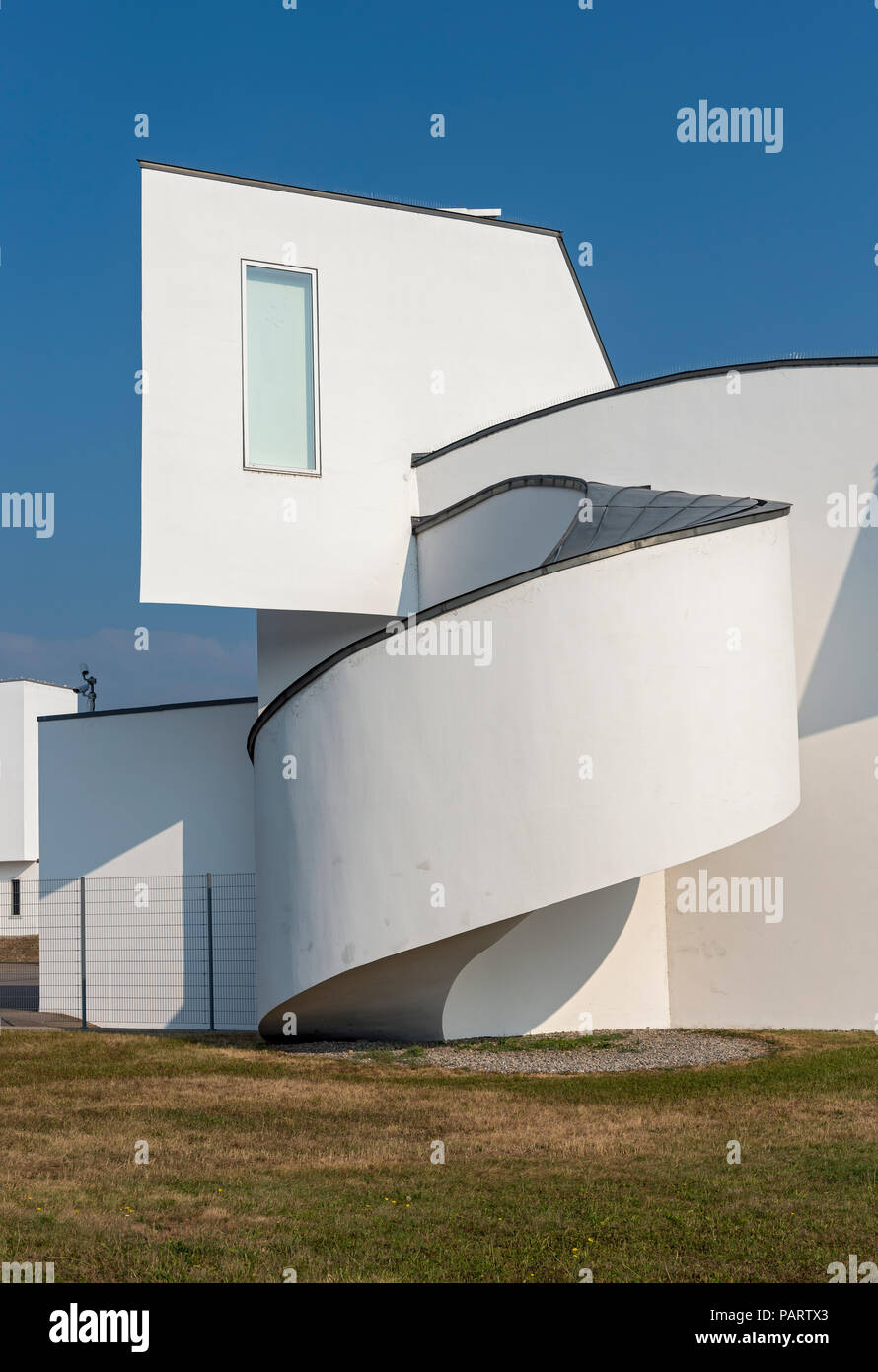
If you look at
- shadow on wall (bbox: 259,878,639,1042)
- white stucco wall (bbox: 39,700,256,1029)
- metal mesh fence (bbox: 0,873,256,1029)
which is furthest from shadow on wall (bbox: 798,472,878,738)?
metal mesh fence (bbox: 0,873,256,1029)

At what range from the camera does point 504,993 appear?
12.0m

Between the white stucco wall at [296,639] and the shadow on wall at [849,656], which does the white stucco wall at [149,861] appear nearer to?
the white stucco wall at [296,639]

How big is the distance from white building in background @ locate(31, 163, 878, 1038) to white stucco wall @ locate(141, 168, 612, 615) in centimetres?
3

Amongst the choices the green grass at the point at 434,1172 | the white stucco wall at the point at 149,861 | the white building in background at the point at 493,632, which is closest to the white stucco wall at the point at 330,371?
the white building in background at the point at 493,632

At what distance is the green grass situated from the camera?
15.4 ft

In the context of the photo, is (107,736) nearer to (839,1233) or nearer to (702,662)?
(702,662)

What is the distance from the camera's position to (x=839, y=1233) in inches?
193

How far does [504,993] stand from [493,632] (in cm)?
404

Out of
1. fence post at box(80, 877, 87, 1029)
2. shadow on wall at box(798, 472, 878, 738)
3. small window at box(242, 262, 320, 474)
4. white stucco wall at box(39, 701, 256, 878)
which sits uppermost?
small window at box(242, 262, 320, 474)

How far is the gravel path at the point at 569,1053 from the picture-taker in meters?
9.83

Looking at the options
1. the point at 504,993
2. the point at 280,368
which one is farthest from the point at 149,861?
the point at 280,368

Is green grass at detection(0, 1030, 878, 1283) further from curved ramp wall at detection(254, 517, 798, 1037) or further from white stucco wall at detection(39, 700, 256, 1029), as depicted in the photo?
white stucco wall at detection(39, 700, 256, 1029)

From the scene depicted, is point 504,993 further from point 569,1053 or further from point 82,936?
point 82,936
